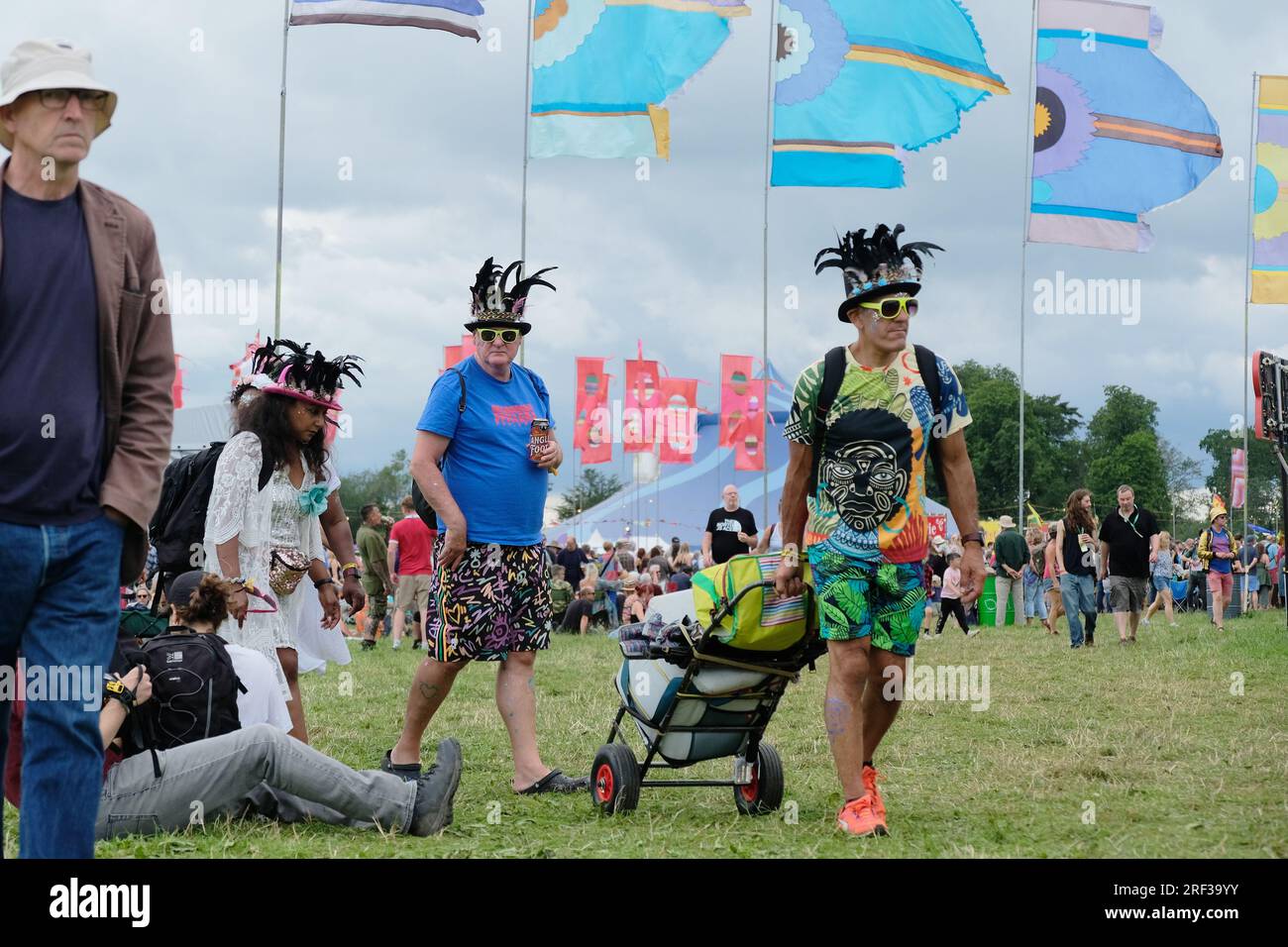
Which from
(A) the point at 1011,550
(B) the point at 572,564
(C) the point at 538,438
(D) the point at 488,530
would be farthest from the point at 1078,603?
(D) the point at 488,530

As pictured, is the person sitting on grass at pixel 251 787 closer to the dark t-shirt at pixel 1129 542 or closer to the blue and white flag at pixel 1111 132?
the dark t-shirt at pixel 1129 542

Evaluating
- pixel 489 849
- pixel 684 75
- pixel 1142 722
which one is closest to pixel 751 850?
pixel 489 849

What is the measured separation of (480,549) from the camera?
22.2 ft

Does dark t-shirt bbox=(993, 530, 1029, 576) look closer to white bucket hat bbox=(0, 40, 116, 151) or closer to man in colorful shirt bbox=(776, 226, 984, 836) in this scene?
man in colorful shirt bbox=(776, 226, 984, 836)

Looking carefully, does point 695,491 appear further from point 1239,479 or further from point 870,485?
point 870,485

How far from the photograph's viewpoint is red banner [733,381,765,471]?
32.1 meters

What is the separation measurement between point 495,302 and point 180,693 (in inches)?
94.2

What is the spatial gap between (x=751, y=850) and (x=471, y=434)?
2.65 metres

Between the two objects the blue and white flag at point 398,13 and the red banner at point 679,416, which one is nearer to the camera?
the blue and white flag at point 398,13

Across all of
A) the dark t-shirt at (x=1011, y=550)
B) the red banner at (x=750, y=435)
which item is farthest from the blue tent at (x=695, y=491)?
the dark t-shirt at (x=1011, y=550)

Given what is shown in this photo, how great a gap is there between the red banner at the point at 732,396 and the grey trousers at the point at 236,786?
26.8 m

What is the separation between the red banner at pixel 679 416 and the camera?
36250mm

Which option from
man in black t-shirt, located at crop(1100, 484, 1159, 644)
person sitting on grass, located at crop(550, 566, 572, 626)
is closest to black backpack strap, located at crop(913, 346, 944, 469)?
man in black t-shirt, located at crop(1100, 484, 1159, 644)

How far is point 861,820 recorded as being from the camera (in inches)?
211
